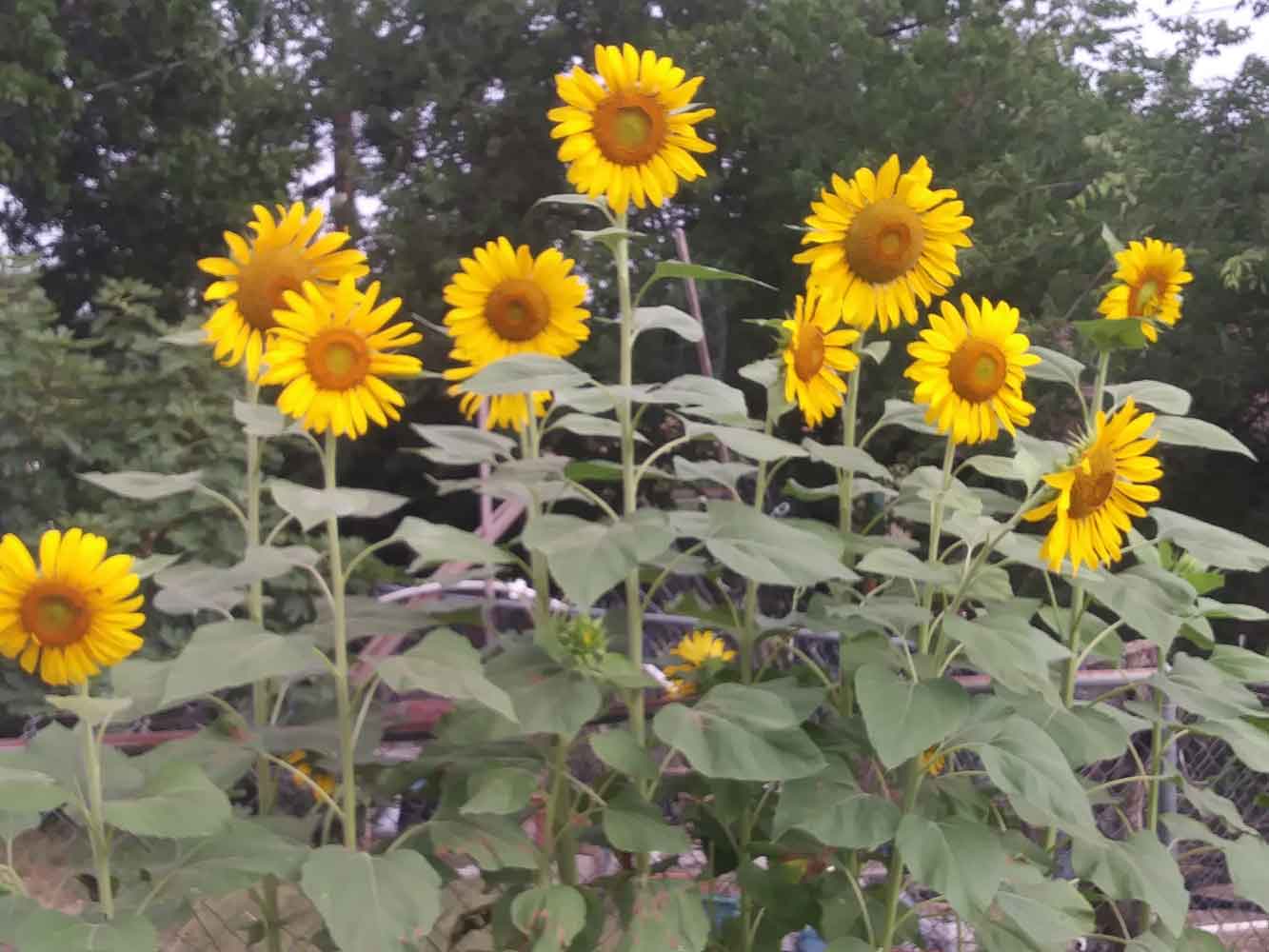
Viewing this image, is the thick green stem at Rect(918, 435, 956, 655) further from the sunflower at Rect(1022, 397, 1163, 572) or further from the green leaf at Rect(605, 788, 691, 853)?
the green leaf at Rect(605, 788, 691, 853)

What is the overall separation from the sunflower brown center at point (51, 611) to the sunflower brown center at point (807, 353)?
0.83 meters

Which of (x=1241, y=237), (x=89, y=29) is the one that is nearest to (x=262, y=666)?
(x=89, y=29)

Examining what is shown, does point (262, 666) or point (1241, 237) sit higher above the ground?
point (1241, 237)

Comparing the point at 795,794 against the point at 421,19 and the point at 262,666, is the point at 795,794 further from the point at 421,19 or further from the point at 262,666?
the point at 421,19

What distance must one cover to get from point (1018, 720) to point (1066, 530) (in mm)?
216

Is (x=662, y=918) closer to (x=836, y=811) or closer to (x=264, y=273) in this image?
(x=836, y=811)

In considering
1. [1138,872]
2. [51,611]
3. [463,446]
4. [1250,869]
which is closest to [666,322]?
[463,446]

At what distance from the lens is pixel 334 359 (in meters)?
1.18

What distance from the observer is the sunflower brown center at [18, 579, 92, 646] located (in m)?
1.10

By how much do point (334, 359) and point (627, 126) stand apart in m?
0.45

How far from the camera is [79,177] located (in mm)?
5645

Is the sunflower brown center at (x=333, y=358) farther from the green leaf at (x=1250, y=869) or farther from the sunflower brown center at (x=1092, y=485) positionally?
the green leaf at (x=1250, y=869)

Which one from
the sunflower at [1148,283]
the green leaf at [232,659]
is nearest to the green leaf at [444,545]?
the green leaf at [232,659]

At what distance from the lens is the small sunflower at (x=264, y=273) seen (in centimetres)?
124
